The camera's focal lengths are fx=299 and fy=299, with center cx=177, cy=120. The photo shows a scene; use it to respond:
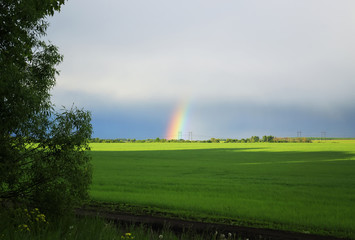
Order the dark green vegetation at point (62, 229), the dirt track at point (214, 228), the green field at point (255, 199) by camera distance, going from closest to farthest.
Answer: the dark green vegetation at point (62, 229), the dirt track at point (214, 228), the green field at point (255, 199)

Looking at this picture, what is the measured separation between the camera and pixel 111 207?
48.0ft

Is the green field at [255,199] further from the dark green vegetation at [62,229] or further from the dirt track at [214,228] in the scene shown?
the dark green vegetation at [62,229]

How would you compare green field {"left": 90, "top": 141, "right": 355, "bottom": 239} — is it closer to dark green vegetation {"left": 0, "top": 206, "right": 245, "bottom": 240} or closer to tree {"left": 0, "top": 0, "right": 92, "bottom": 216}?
dark green vegetation {"left": 0, "top": 206, "right": 245, "bottom": 240}

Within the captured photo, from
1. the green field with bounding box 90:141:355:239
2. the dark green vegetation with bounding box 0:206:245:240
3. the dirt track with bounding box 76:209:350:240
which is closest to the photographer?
the dark green vegetation with bounding box 0:206:245:240

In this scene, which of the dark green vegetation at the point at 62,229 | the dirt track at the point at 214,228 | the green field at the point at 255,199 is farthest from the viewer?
the green field at the point at 255,199

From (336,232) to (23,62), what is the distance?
42.2ft

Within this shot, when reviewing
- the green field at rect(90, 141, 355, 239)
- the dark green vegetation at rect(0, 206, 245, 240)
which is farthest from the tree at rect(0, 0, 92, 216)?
the green field at rect(90, 141, 355, 239)

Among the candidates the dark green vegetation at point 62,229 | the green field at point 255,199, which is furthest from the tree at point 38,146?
the green field at point 255,199

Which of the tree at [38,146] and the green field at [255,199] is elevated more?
the tree at [38,146]

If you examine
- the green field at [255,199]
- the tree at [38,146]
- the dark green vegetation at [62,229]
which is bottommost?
the green field at [255,199]

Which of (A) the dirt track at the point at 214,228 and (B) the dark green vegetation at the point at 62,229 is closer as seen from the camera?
(B) the dark green vegetation at the point at 62,229

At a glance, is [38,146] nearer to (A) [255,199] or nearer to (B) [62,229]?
(B) [62,229]

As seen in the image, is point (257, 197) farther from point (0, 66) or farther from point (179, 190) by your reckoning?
point (0, 66)

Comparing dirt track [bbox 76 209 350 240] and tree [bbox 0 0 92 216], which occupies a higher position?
tree [bbox 0 0 92 216]
